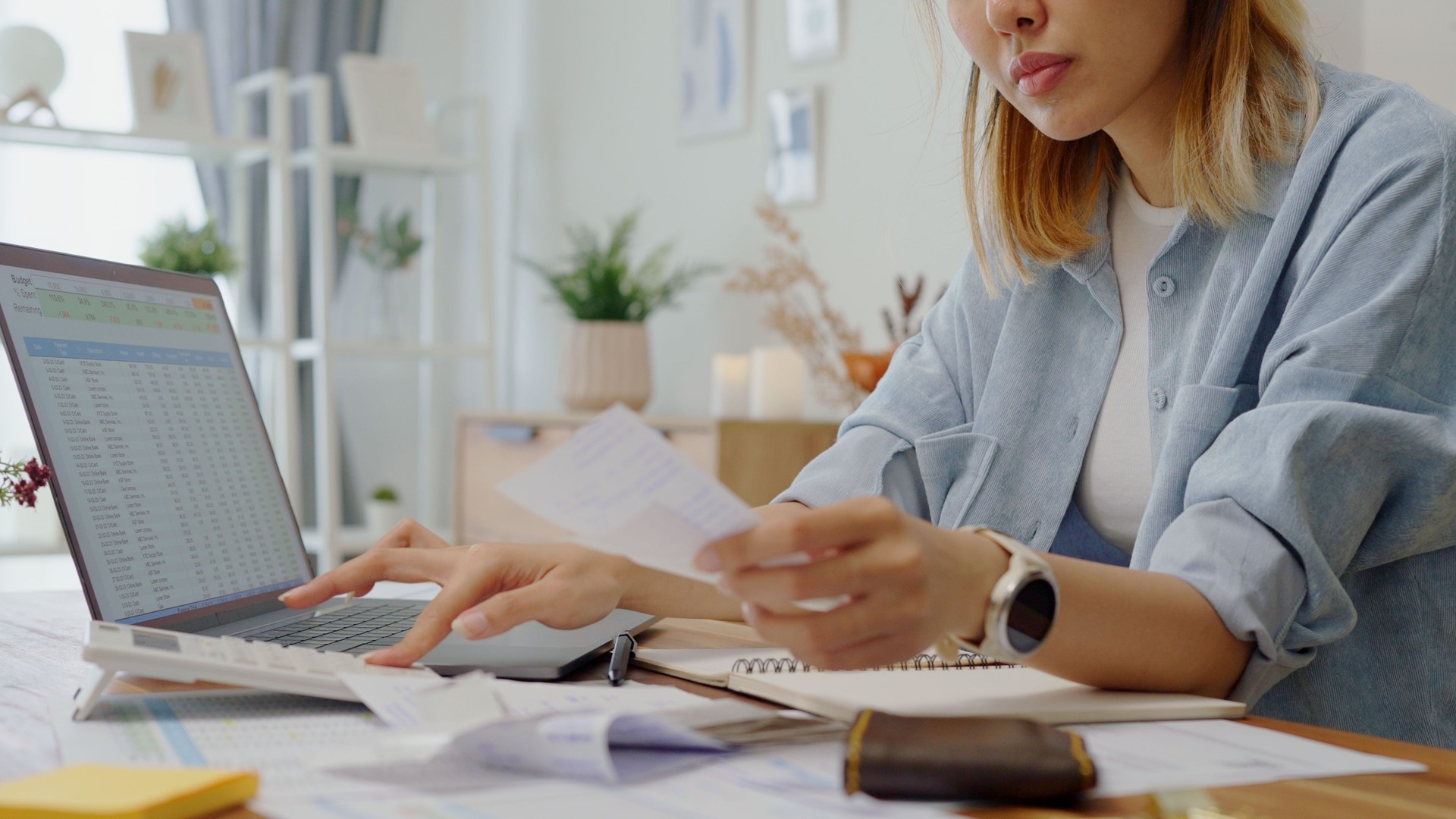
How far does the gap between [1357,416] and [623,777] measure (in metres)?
0.52

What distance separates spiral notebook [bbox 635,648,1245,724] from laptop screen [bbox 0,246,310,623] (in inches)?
→ 12.8

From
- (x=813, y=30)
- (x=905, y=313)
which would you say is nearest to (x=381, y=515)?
(x=813, y=30)

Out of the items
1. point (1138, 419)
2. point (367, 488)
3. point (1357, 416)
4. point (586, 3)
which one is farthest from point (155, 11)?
point (1357, 416)

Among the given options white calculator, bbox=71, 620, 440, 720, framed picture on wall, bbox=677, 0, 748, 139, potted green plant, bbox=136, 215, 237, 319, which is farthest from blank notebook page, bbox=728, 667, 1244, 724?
potted green plant, bbox=136, 215, 237, 319

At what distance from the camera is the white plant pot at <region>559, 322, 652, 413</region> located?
3125 millimetres

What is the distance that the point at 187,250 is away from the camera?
11.2 feet

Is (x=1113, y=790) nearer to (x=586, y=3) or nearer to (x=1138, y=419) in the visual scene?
(x=1138, y=419)

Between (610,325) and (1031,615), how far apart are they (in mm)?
2523

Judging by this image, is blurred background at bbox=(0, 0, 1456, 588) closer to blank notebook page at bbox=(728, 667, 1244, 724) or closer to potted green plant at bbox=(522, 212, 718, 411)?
potted green plant at bbox=(522, 212, 718, 411)

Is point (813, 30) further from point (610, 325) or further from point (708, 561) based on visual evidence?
point (708, 561)

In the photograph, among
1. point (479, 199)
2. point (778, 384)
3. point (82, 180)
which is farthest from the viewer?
point (479, 199)

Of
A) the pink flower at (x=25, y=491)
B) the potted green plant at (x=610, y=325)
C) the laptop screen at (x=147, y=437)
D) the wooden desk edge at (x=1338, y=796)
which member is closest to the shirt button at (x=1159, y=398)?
the wooden desk edge at (x=1338, y=796)

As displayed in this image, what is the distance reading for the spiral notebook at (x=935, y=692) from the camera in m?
0.68

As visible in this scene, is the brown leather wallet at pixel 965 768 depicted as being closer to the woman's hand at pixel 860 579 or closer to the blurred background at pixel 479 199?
the woman's hand at pixel 860 579
